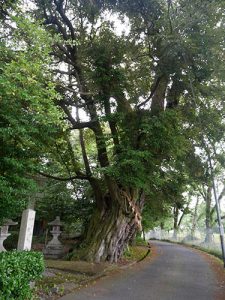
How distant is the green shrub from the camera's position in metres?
4.97

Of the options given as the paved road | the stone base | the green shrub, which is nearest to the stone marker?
the green shrub

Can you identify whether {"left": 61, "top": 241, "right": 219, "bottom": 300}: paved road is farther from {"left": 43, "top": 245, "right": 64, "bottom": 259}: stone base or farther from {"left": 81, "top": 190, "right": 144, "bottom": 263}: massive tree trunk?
{"left": 43, "top": 245, "right": 64, "bottom": 259}: stone base

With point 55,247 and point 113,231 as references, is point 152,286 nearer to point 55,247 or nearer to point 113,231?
point 113,231

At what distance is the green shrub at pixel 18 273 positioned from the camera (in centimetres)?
497

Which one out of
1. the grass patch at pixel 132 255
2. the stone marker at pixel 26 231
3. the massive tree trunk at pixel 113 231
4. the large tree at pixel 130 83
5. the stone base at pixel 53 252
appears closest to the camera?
the stone marker at pixel 26 231

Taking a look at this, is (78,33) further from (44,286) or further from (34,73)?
(44,286)

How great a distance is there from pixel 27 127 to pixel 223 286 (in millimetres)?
7544

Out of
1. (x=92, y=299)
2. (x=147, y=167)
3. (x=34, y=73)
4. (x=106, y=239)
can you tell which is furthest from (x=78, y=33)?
(x=92, y=299)

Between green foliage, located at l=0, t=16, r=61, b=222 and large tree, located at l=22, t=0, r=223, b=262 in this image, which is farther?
large tree, located at l=22, t=0, r=223, b=262

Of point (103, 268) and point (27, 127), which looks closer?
point (27, 127)

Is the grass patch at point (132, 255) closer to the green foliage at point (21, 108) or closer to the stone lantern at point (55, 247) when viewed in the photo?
the stone lantern at point (55, 247)

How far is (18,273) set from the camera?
17.4 ft

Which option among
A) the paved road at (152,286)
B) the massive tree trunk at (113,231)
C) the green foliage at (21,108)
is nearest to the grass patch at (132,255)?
the massive tree trunk at (113,231)

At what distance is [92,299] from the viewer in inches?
266
